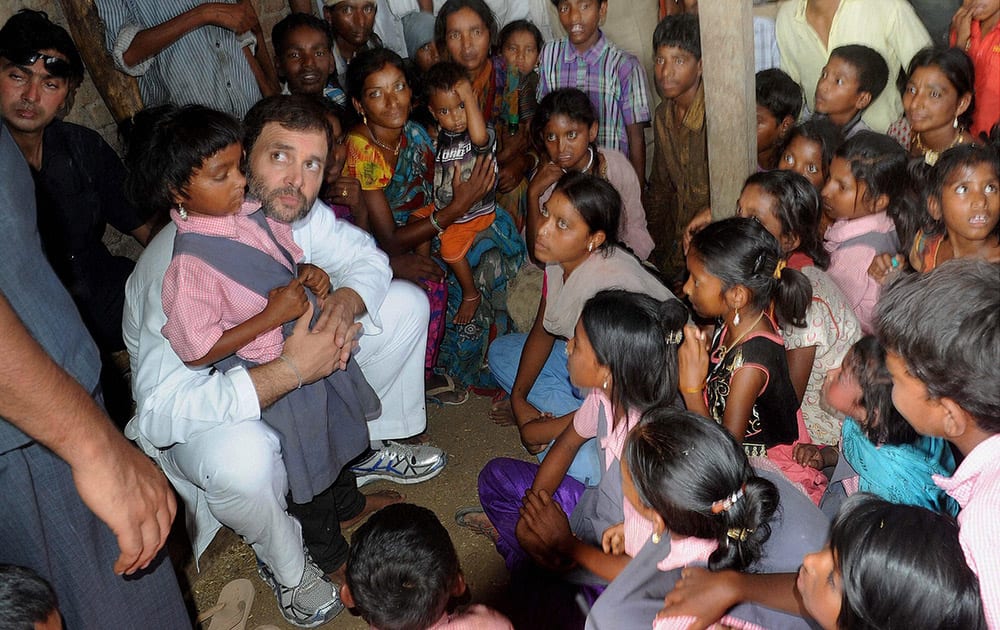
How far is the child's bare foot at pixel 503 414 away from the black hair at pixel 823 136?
1747 mm

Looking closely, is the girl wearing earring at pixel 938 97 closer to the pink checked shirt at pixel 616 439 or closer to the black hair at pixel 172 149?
the pink checked shirt at pixel 616 439

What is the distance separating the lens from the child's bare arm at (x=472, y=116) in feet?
12.7

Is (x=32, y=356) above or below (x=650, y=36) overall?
below

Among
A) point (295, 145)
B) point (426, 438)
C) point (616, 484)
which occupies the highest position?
point (295, 145)

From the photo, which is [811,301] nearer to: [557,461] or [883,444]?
[883,444]

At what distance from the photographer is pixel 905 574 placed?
1414mm

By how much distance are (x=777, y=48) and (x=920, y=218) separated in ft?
6.08

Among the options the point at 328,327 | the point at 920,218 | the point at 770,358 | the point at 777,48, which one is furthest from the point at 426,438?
the point at 777,48

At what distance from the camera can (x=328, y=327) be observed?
2.76 m

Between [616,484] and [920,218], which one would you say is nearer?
[616,484]

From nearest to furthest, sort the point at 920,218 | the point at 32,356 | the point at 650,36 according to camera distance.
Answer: the point at 32,356
the point at 920,218
the point at 650,36

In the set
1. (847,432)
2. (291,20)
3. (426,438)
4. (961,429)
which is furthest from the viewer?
(291,20)

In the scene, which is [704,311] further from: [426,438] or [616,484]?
[426,438]

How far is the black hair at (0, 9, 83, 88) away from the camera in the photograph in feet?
10.1
